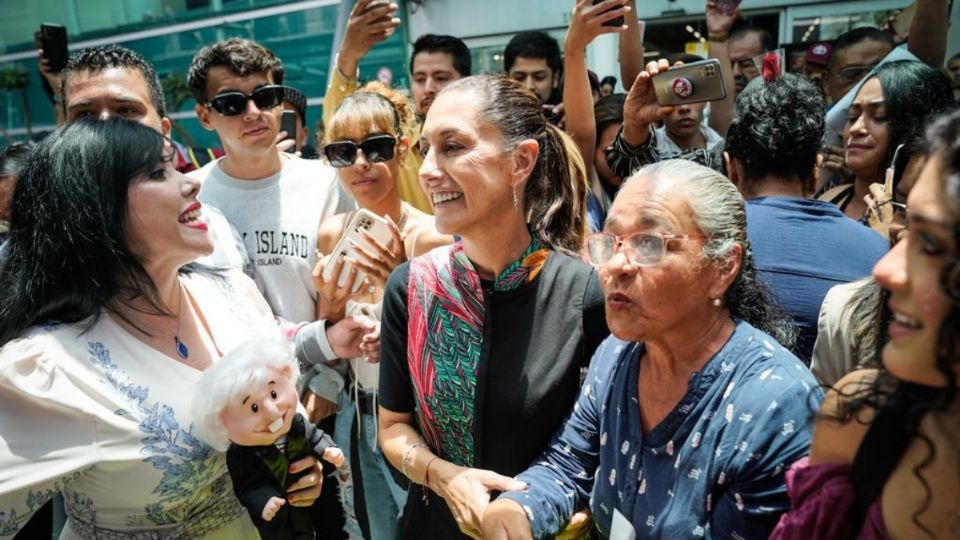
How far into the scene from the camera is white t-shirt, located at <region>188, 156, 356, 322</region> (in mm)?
2627

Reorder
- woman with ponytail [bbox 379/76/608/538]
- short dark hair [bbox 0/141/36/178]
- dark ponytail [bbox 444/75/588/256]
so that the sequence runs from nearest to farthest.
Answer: woman with ponytail [bbox 379/76/608/538]
dark ponytail [bbox 444/75/588/256]
short dark hair [bbox 0/141/36/178]

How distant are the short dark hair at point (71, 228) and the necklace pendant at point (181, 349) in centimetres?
19

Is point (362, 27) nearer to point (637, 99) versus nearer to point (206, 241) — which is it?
point (637, 99)

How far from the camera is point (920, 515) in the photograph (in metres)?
0.97

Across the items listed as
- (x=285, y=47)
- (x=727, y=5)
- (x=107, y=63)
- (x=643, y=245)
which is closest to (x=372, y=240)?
(x=643, y=245)

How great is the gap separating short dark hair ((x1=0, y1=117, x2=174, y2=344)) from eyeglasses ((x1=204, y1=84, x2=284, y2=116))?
113 cm

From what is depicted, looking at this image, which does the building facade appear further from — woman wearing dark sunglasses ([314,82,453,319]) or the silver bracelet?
the silver bracelet

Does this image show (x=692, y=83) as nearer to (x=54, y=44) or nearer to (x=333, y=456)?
(x=333, y=456)

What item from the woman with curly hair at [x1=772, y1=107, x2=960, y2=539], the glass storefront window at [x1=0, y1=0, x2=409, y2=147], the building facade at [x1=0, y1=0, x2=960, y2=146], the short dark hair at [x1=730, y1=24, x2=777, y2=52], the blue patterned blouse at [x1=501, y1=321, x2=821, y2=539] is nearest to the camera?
the woman with curly hair at [x1=772, y1=107, x2=960, y2=539]

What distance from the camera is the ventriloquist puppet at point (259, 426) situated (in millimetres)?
1521

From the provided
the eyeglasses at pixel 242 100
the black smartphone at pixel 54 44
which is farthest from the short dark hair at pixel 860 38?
the black smartphone at pixel 54 44

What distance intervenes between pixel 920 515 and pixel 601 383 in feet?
2.39

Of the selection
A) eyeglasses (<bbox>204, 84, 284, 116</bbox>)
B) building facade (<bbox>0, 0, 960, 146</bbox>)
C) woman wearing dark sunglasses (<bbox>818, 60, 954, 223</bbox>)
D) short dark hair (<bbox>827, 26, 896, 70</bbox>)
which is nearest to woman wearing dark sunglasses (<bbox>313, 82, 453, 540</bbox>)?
eyeglasses (<bbox>204, 84, 284, 116</bbox>)

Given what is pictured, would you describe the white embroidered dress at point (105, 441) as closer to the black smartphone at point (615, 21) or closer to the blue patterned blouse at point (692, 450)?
the blue patterned blouse at point (692, 450)
